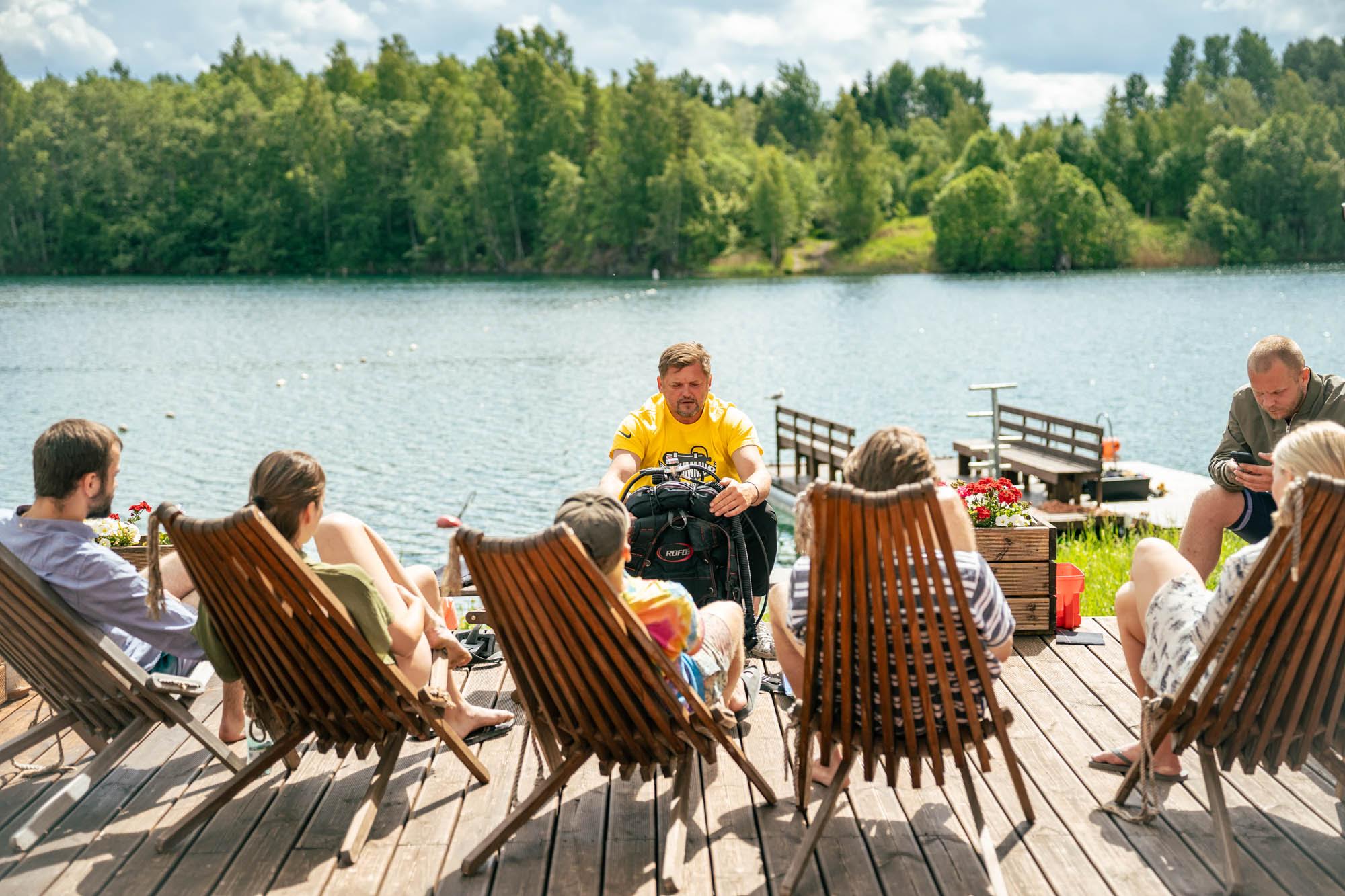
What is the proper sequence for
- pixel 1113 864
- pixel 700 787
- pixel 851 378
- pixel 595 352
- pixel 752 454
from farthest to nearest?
pixel 595 352, pixel 851 378, pixel 752 454, pixel 700 787, pixel 1113 864

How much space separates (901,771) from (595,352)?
3522cm

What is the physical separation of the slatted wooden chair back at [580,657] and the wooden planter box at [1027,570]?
2231 mm

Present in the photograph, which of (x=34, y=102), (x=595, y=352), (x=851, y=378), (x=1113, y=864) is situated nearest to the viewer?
(x=1113, y=864)

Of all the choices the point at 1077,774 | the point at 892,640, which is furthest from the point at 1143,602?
the point at 892,640

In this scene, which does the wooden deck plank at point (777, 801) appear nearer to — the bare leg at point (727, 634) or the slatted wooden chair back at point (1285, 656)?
the bare leg at point (727, 634)

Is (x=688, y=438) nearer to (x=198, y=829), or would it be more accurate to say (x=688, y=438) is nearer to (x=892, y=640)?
(x=892, y=640)

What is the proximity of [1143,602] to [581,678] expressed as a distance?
5.29 ft

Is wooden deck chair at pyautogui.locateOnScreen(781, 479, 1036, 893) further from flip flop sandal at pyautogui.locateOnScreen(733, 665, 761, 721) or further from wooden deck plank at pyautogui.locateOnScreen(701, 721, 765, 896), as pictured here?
flip flop sandal at pyautogui.locateOnScreen(733, 665, 761, 721)

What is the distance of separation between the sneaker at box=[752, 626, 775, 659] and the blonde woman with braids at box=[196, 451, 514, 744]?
118cm

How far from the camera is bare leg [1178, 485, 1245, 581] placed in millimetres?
4348

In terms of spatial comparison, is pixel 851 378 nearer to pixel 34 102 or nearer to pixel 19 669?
pixel 19 669

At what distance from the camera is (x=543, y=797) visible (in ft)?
10.2

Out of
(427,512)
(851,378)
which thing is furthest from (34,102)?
(427,512)

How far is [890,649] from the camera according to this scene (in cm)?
286
